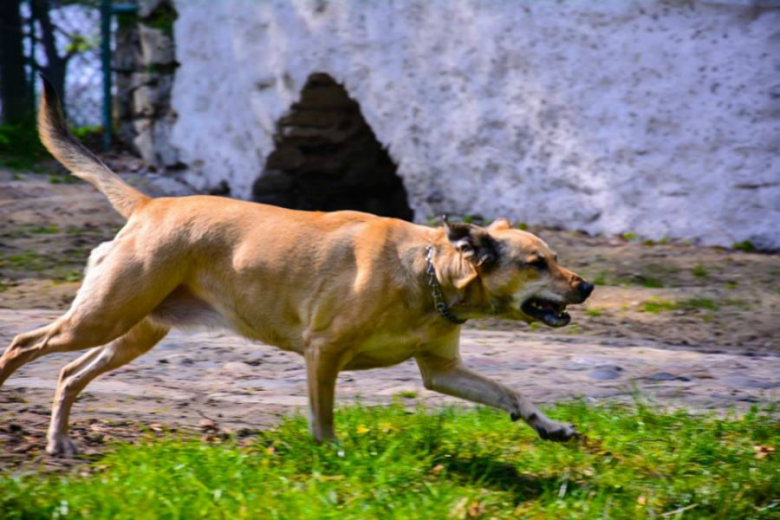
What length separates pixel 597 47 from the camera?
1093 cm

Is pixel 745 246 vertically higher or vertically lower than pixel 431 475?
higher

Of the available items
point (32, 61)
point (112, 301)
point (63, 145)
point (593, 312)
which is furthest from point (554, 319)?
point (32, 61)

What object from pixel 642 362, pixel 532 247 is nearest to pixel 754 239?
pixel 642 362

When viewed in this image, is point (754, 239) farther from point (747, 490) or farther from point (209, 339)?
point (747, 490)

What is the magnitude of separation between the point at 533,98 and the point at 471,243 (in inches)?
253

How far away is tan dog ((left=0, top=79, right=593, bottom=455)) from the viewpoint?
5.26 metres

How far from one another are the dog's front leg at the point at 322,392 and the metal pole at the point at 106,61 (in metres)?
10.4

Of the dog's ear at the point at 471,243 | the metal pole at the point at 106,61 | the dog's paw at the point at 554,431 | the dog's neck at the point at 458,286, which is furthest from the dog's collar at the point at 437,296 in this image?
the metal pole at the point at 106,61

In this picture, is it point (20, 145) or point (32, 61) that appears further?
point (32, 61)

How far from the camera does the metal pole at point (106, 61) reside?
1453 centimetres

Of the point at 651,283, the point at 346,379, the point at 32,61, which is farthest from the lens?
the point at 32,61

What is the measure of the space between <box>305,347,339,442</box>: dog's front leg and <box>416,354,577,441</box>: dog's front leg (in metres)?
0.55

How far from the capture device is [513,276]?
531 centimetres

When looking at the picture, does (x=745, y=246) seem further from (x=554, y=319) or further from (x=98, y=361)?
(x=98, y=361)
